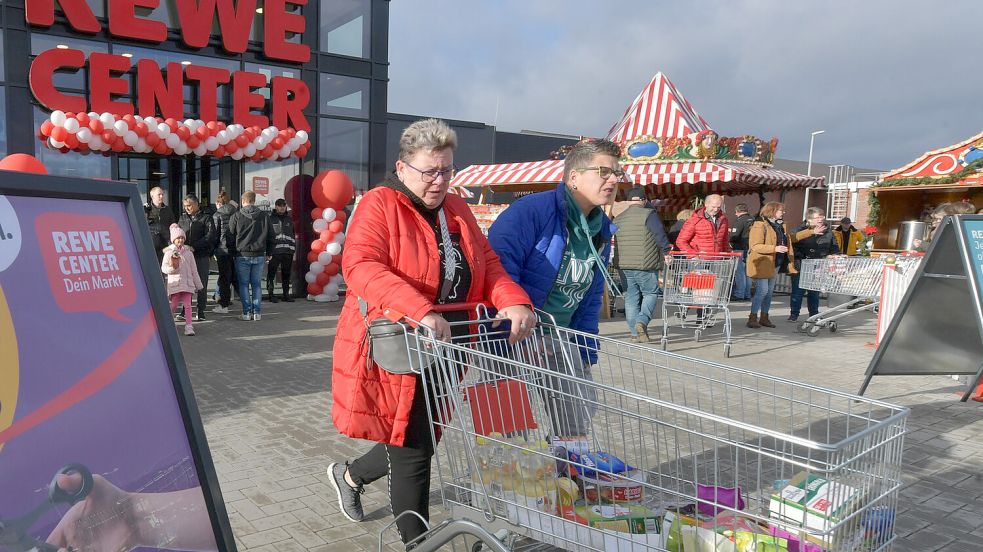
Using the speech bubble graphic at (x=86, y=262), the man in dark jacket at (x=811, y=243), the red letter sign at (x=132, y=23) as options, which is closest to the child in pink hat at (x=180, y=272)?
the red letter sign at (x=132, y=23)

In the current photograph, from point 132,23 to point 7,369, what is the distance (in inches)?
461

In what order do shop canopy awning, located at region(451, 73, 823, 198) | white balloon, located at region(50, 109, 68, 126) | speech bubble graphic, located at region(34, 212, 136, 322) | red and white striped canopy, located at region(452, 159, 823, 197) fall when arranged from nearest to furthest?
speech bubble graphic, located at region(34, 212, 136, 322), white balloon, located at region(50, 109, 68, 126), red and white striped canopy, located at region(452, 159, 823, 197), shop canopy awning, located at region(451, 73, 823, 198)

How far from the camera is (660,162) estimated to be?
16500 mm

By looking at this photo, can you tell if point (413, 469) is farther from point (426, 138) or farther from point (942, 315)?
point (942, 315)

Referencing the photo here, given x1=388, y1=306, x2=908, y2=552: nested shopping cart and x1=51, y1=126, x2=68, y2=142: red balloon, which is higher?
x1=51, y1=126, x2=68, y2=142: red balloon

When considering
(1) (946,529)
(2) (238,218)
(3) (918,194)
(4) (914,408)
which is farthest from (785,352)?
(3) (918,194)

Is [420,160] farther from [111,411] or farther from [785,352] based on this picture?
[785,352]

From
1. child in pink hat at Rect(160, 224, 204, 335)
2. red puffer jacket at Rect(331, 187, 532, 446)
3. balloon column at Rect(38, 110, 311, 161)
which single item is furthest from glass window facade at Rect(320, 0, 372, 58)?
red puffer jacket at Rect(331, 187, 532, 446)

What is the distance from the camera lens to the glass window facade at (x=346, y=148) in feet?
43.8

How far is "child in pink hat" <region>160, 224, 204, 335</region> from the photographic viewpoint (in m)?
8.76

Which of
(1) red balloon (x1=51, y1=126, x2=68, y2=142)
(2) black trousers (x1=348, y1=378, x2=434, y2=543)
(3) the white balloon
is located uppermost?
(3) the white balloon

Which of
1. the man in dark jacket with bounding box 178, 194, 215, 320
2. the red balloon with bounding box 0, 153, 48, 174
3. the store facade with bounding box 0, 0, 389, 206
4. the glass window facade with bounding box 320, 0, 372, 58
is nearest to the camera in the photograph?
the red balloon with bounding box 0, 153, 48, 174

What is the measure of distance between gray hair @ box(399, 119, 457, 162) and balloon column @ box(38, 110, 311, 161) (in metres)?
9.54

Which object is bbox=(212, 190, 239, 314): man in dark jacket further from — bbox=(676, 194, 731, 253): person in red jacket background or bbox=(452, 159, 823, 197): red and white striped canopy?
bbox=(676, 194, 731, 253): person in red jacket background
